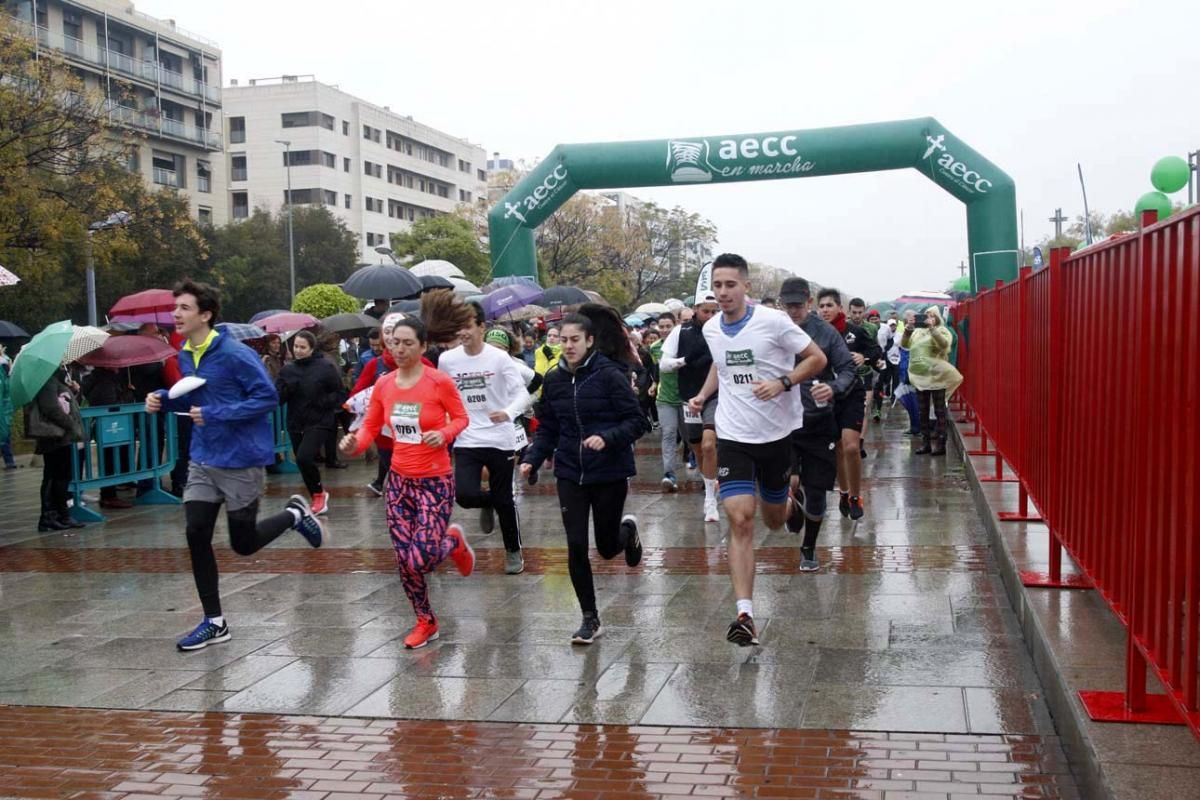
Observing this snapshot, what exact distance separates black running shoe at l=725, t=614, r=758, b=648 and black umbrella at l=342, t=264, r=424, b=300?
484 inches

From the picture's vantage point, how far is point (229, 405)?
6.84 meters

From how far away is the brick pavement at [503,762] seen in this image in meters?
4.48

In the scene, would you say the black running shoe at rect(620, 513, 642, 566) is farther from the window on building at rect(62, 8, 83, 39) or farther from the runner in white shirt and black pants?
the window on building at rect(62, 8, 83, 39)

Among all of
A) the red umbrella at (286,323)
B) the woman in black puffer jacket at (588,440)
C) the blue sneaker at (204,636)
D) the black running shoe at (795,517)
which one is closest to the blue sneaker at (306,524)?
the blue sneaker at (204,636)

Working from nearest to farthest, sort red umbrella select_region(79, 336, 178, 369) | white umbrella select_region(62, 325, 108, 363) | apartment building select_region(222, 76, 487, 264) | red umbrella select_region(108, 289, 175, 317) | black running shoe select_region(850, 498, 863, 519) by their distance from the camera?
1. black running shoe select_region(850, 498, 863, 519)
2. white umbrella select_region(62, 325, 108, 363)
3. red umbrella select_region(79, 336, 178, 369)
4. red umbrella select_region(108, 289, 175, 317)
5. apartment building select_region(222, 76, 487, 264)

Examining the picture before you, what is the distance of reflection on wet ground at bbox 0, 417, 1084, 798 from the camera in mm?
4809

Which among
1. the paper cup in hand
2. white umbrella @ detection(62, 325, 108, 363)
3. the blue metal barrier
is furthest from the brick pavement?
white umbrella @ detection(62, 325, 108, 363)

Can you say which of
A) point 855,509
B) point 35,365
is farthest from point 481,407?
point 35,365

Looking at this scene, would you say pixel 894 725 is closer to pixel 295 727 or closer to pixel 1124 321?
pixel 1124 321

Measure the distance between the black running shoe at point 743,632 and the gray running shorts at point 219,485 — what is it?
270 cm

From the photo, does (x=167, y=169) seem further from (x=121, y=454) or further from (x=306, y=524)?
(x=306, y=524)

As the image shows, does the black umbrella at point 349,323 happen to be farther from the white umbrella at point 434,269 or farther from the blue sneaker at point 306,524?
the blue sneaker at point 306,524

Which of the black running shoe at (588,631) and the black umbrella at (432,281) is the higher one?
the black umbrella at (432,281)

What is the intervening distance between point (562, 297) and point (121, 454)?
12983mm
